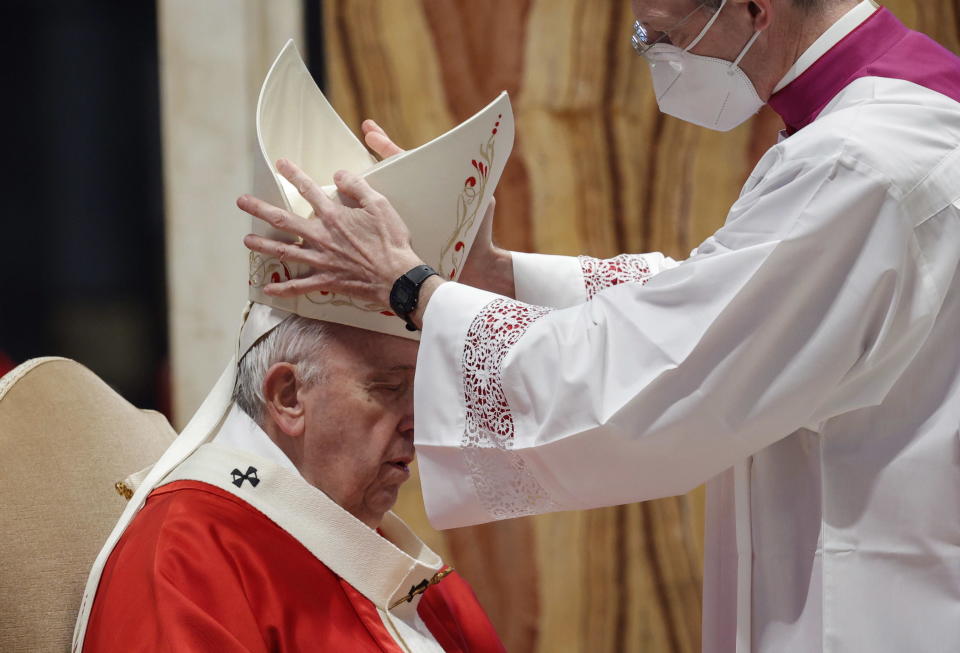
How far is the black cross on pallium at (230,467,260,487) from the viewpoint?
2.07 metres

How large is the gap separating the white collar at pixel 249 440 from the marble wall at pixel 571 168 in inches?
56.8

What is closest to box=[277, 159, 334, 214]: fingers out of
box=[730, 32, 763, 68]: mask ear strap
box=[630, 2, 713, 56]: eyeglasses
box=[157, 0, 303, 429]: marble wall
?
box=[630, 2, 713, 56]: eyeglasses

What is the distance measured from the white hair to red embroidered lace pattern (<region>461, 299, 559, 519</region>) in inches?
15.2

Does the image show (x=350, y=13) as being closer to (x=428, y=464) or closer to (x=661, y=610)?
(x=428, y=464)

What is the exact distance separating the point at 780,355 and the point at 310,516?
955 millimetres

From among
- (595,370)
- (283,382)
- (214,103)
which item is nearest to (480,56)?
(214,103)

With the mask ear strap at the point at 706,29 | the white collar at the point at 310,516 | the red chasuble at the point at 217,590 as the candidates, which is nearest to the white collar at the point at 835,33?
the mask ear strap at the point at 706,29

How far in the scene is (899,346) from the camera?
1.71m

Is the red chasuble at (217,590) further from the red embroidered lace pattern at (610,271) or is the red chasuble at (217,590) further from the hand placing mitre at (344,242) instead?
the red embroidered lace pattern at (610,271)

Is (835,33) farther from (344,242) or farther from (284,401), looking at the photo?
(284,401)

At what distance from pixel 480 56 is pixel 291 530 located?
6.40ft

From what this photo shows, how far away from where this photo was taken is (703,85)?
6.86ft

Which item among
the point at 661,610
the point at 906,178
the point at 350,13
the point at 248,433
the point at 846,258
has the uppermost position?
the point at 350,13

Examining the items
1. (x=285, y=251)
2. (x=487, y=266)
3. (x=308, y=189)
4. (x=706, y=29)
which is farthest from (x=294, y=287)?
(x=706, y=29)
